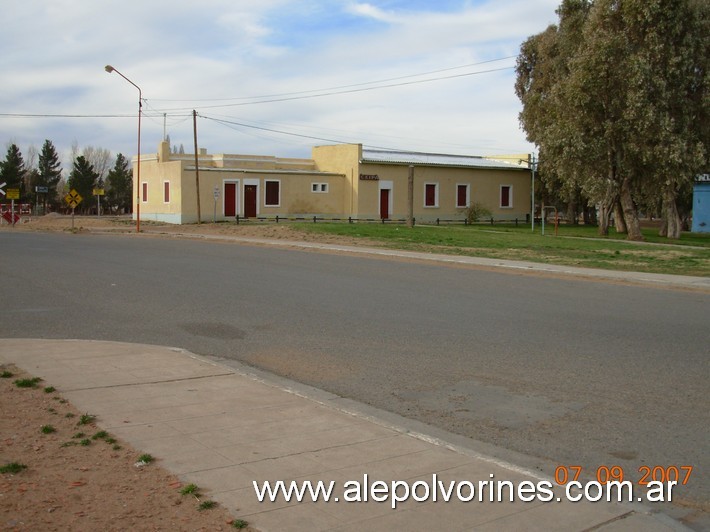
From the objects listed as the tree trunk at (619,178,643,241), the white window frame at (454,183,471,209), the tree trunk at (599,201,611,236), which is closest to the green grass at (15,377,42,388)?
the tree trunk at (619,178,643,241)

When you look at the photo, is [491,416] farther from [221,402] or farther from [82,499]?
[82,499]

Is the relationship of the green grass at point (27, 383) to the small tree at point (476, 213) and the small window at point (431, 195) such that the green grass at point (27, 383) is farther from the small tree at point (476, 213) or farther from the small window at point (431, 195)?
the small tree at point (476, 213)

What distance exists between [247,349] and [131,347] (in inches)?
59.8

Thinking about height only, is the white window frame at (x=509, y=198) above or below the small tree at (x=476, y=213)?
above

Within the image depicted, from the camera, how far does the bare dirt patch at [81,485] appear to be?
4566 mm

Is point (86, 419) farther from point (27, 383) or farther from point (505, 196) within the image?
point (505, 196)

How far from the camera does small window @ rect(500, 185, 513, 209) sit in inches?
2466

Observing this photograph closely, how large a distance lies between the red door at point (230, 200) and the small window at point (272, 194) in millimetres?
2225

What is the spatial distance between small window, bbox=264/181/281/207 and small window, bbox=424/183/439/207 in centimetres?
1184

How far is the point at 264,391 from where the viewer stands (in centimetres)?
788

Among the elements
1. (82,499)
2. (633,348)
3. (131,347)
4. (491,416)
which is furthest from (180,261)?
(82,499)

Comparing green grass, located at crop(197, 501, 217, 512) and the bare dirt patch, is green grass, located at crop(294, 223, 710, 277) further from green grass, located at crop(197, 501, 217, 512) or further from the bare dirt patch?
green grass, located at crop(197, 501, 217, 512)

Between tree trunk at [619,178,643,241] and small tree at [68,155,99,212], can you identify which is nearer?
tree trunk at [619,178,643,241]

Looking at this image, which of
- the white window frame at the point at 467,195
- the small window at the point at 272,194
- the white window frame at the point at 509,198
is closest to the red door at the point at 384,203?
the white window frame at the point at 467,195
